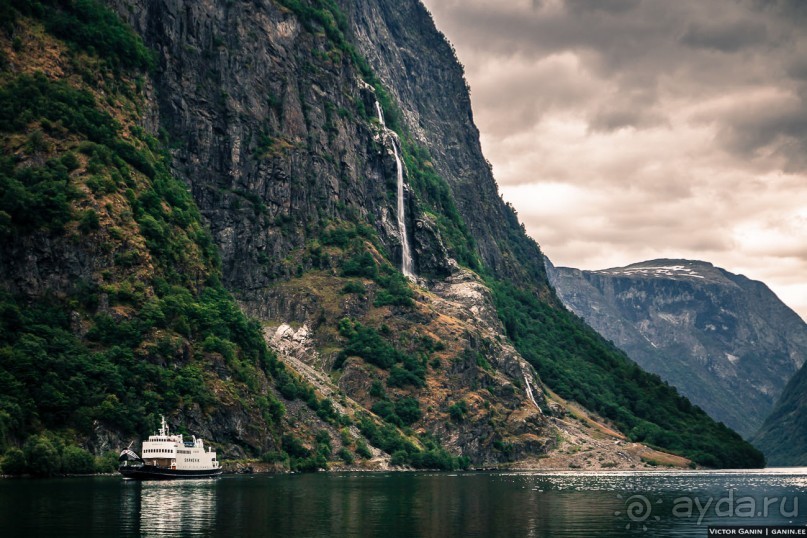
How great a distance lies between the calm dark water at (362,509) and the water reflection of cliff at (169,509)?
5.8 inches

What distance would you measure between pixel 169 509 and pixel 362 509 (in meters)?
25.6

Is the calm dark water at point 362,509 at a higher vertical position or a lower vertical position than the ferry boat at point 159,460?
lower

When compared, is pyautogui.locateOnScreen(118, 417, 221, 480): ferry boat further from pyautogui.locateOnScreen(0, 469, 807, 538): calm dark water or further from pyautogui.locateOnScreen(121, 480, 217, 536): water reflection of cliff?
pyautogui.locateOnScreen(121, 480, 217, 536): water reflection of cliff

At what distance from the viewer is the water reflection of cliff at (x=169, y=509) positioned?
104 m

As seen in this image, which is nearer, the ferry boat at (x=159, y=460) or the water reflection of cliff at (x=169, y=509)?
the water reflection of cliff at (x=169, y=509)

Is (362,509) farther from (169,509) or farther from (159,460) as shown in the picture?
(159,460)

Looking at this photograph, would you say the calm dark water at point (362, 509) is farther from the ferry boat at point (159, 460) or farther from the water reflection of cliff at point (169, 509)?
the ferry boat at point (159, 460)

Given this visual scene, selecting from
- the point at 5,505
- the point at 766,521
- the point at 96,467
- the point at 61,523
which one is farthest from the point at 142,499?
the point at 766,521

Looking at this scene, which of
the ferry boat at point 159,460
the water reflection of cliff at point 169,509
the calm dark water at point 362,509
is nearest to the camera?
the water reflection of cliff at point 169,509

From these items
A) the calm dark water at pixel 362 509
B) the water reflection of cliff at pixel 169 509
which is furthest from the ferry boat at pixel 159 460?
the water reflection of cliff at pixel 169 509

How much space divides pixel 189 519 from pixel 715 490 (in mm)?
118687

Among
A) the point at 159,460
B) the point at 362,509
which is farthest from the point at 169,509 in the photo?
the point at 159,460

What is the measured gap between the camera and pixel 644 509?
139125 mm

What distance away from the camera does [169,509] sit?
413ft
